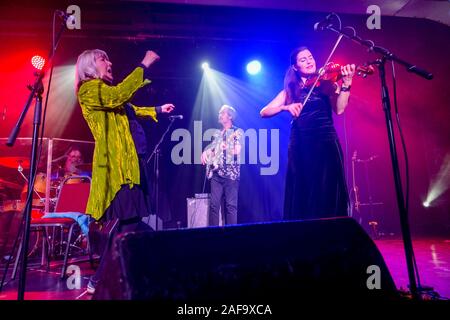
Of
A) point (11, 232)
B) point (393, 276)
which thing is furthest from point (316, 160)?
point (11, 232)

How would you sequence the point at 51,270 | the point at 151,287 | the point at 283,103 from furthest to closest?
the point at 51,270 < the point at 283,103 < the point at 151,287

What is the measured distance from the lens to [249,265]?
3.44ft

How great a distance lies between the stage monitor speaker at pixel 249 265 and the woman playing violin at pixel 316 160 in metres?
1.19

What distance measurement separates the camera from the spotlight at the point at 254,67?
21.8 ft

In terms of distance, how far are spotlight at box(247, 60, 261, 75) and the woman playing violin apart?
4.20 metres

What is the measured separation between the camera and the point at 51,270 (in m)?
3.85

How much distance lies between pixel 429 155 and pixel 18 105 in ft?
25.6

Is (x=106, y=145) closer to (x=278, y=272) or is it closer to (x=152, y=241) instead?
(x=152, y=241)

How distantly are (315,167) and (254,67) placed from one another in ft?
15.3

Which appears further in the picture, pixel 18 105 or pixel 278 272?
pixel 18 105

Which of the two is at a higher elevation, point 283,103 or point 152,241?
point 283,103

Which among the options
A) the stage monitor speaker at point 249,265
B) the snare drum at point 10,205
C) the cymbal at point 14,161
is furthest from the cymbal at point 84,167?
the stage monitor speaker at point 249,265
